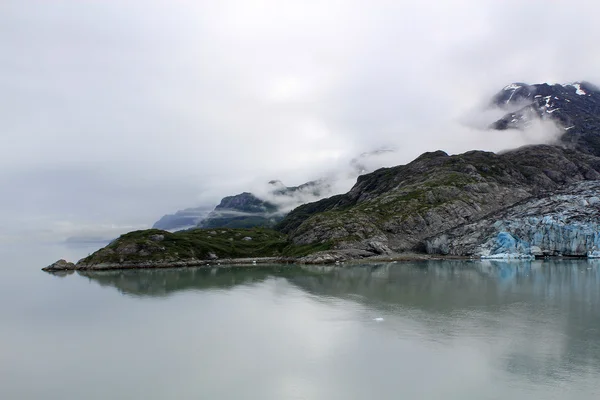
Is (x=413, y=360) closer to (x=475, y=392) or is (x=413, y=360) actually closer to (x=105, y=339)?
(x=475, y=392)

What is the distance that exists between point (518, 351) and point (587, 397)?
888cm

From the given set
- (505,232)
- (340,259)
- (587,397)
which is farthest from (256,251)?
(587,397)

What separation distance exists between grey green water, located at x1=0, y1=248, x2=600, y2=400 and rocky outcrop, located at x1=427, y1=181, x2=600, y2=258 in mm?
75323

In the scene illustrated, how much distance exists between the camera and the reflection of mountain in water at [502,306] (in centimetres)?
2956

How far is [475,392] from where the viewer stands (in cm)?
2322

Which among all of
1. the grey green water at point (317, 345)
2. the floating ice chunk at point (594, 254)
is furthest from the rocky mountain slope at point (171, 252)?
the floating ice chunk at point (594, 254)

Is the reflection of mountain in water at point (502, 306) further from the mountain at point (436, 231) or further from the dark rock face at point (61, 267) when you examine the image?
the dark rock face at point (61, 267)

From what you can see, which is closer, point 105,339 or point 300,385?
point 300,385

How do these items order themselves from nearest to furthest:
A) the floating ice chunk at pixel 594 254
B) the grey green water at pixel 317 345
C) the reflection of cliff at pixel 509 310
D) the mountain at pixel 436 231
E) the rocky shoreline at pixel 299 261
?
the grey green water at pixel 317 345
the reflection of cliff at pixel 509 310
the floating ice chunk at pixel 594 254
the mountain at pixel 436 231
the rocky shoreline at pixel 299 261

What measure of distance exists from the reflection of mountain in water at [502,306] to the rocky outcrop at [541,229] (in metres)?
48.2

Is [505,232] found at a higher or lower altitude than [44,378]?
higher

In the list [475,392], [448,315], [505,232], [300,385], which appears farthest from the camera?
[505,232]

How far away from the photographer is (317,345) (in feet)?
116

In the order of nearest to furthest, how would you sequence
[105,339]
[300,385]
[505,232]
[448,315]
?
[300,385], [105,339], [448,315], [505,232]
